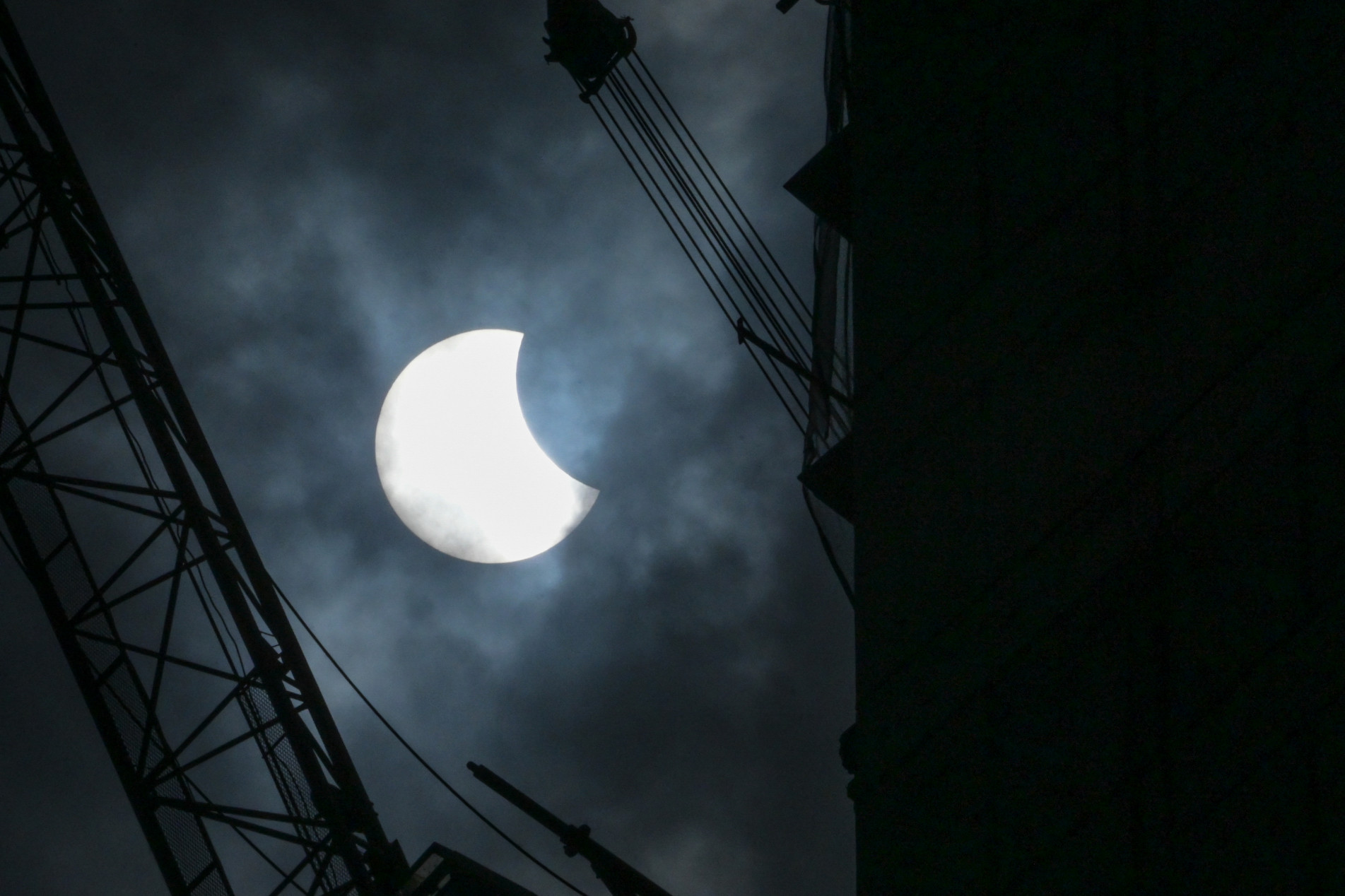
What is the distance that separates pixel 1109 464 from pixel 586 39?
917cm

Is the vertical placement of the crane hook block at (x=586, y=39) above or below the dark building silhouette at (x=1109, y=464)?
above

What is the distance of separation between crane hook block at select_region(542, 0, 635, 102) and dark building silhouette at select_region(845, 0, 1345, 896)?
6.13 metres

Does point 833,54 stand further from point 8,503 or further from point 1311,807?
point 8,503

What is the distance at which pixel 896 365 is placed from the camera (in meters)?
6.94

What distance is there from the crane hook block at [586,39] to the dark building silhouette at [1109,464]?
6.13m

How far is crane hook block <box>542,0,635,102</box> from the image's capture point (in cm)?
1254

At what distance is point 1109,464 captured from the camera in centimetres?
551

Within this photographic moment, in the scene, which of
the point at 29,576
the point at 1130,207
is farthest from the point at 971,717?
the point at 29,576

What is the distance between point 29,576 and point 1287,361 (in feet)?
48.2

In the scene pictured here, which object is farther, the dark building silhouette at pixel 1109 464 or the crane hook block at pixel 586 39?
the crane hook block at pixel 586 39

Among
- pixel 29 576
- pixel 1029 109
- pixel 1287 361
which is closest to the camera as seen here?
pixel 1287 361

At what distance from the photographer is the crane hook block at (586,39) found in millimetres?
12539

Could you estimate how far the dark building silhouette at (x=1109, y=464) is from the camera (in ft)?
15.4

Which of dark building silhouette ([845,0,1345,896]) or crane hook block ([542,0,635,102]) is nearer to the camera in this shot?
dark building silhouette ([845,0,1345,896])
